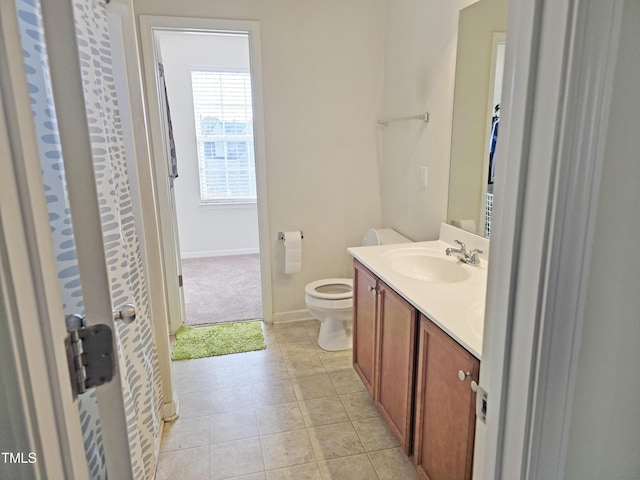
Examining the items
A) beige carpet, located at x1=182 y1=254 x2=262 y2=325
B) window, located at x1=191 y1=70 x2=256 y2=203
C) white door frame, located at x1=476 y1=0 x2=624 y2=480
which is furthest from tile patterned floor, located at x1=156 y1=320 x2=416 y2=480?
window, located at x1=191 y1=70 x2=256 y2=203

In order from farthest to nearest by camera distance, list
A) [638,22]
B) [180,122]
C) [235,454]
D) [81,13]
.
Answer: [180,122] → [235,454] → [81,13] → [638,22]

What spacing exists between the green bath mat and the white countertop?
127 cm

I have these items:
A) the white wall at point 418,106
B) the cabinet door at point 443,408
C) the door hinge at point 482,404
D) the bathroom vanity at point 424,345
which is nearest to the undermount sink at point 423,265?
the bathroom vanity at point 424,345

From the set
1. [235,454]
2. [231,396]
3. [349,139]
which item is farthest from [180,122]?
[235,454]

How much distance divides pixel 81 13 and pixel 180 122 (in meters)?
3.90

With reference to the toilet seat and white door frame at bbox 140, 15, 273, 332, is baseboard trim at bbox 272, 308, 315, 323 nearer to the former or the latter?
white door frame at bbox 140, 15, 273, 332

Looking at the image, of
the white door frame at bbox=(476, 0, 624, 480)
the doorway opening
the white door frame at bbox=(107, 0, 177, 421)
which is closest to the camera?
the white door frame at bbox=(476, 0, 624, 480)

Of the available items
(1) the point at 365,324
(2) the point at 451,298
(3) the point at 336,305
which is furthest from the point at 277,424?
(2) the point at 451,298

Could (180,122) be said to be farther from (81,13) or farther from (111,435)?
(111,435)

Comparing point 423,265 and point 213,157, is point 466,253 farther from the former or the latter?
point 213,157

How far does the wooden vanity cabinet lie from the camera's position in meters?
1.70

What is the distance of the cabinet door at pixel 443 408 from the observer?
129 centimetres

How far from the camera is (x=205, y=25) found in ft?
9.07

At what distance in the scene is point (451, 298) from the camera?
158cm
